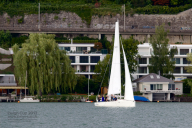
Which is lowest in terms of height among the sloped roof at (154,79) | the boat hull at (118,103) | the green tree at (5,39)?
the boat hull at (118,103)

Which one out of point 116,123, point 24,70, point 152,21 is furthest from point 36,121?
point 152,21

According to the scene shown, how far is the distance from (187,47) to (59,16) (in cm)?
3549

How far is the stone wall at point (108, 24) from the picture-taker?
113 meters

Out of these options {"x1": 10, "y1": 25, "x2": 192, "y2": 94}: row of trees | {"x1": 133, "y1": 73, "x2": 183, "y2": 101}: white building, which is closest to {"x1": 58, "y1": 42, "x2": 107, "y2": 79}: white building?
{"x1": 133, "y1": 73, "x2": 183, "y2": 101}: white building

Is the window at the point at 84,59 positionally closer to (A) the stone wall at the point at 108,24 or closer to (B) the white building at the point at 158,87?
(B) the white building at the point at 158,87

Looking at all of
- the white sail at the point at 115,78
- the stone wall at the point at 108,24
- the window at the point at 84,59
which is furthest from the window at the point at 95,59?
the white sail at the point at 115,78

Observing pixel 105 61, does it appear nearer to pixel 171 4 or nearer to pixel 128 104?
pixel 128 104

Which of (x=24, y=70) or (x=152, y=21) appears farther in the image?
(x=152, y=21)

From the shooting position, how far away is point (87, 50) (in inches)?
3942

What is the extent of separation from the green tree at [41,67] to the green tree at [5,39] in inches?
1319

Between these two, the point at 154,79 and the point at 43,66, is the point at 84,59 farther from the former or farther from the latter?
the point at 43,66

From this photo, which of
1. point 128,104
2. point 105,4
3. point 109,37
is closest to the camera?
point 128,104

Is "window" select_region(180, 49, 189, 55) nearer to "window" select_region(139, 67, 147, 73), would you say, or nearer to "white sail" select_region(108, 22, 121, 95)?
"window" select_region(139, 67, 147, 73)

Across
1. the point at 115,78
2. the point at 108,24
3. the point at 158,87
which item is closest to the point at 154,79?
the point at 158,87
